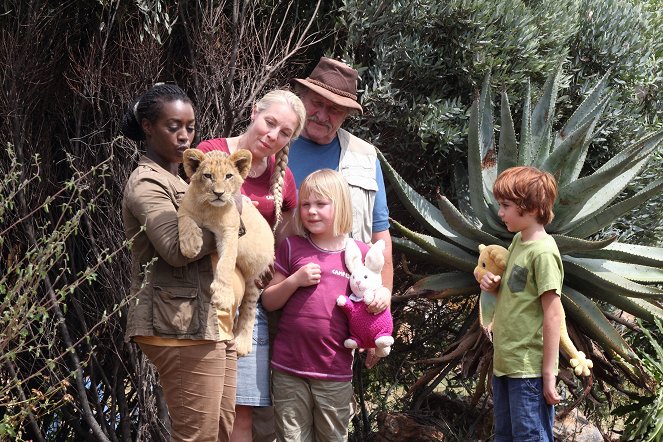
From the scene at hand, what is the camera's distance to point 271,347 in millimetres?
4684

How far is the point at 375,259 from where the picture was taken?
4.54 meters

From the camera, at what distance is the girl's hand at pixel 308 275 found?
4.48 meters

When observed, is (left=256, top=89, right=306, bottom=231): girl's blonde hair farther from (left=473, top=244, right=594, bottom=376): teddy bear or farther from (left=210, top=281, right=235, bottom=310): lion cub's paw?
(left=473, top=244, right=594, bottom=376): teddy bear

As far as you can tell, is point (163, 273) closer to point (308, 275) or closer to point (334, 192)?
point (308, 275)

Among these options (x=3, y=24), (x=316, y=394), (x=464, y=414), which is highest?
(x=3, y=24)

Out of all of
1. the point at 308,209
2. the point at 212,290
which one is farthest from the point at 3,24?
the point at 212,290

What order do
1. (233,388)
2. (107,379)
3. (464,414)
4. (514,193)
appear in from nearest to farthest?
(233,388) < (514,193) < (107,379) < (464,414)

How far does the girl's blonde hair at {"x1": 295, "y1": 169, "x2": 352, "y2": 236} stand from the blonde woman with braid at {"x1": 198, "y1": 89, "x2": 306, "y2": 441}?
98 millimetres

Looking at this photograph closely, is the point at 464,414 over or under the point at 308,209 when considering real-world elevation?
under

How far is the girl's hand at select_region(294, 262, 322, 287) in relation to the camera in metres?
4.48

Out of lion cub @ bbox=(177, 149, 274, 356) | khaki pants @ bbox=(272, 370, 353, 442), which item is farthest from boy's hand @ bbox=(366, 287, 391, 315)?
lion cub @ bbox=(177, 149, 274, 356)

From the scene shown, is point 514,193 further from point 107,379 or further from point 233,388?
point 107,379

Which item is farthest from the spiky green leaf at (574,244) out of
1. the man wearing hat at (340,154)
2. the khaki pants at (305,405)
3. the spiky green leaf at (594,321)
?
the khaki pants at (305,405)

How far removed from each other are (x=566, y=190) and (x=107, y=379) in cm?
306
